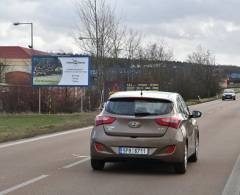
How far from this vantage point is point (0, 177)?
35.4ft

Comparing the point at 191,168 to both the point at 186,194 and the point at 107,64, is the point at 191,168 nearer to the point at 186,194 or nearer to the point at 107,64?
the point at 186,194

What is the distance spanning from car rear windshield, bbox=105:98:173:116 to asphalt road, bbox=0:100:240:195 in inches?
44.9

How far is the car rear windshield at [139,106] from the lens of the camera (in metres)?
11.5

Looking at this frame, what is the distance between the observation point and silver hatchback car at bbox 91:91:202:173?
11219mm

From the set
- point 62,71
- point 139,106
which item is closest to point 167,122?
point 139,106

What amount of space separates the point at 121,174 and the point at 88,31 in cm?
2903

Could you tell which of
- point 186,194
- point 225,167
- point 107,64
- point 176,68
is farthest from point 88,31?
point 176,68

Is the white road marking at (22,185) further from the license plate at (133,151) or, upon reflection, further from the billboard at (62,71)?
the billboard at (62,71)

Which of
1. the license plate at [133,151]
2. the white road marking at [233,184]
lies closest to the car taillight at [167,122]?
the license plate at [133,151]

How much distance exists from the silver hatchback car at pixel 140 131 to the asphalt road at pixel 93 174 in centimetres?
37

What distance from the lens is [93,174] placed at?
11.3m

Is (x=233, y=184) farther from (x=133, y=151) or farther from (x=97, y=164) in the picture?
(x=97, y=164)

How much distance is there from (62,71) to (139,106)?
25.5 m

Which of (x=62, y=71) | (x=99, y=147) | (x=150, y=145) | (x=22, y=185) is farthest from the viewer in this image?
(x=62, y=71)
